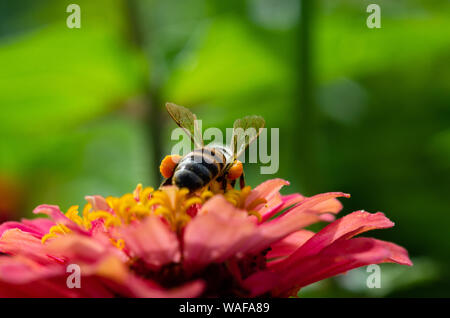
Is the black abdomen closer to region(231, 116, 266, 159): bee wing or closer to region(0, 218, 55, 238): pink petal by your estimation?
region(231, 116, 266, 159): bee wing

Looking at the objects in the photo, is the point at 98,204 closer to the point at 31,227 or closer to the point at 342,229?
the point at 31,227

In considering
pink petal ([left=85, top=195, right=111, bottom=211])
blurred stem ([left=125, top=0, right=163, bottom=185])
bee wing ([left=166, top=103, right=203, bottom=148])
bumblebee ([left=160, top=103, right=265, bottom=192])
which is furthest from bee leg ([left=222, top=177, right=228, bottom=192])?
blurred stem ([left=125, top=0, right=163, bottom=185])

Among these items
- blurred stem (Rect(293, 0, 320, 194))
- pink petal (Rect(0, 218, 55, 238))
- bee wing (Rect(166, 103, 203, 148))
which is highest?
blurred stem (Rect(293, 0, 320, 194))

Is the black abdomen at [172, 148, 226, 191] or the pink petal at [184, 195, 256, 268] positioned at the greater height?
the black abdomen at [172, 148, 226, 191]

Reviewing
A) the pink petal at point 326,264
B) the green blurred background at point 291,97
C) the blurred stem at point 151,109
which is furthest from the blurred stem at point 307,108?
the pink petal at point 326,264

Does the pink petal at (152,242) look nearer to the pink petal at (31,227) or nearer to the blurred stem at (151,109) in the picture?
the pink petal at (31,227)

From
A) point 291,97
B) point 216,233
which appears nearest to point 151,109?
point 291,97
